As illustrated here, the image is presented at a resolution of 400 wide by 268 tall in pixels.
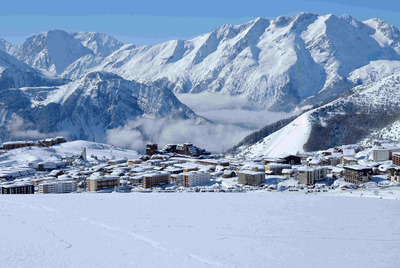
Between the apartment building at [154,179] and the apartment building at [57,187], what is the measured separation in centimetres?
1026

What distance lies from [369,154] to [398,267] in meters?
83.6

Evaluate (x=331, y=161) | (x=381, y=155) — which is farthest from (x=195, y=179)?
(x=381, y=155)

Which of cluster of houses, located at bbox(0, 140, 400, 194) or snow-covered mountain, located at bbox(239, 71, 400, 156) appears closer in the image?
cluster of houses, located at bbox(0, 140, 400, 194)

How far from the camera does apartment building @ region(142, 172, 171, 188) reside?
6962 centimetres

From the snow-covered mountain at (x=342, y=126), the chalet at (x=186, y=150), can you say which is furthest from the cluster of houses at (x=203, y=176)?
the snow-covered mountain at (x=342, y=126)

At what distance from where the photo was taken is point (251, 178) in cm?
6762

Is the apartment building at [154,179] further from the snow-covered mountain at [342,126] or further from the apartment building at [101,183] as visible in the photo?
the snow-covered mountain at [342,126]

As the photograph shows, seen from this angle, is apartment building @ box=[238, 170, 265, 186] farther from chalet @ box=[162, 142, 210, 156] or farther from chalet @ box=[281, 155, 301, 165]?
chalet @ box=[162, 142, 210, 156]

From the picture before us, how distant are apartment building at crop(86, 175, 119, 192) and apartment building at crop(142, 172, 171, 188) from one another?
4172mm

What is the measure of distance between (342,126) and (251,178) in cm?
9403

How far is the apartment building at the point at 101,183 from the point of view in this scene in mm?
68062

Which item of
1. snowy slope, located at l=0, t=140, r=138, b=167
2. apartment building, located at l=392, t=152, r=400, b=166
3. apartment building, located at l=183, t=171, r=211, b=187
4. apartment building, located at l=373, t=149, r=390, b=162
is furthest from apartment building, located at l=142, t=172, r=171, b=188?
snowy slope, located at l=0, t=140, r=138, b=167

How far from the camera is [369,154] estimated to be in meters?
98.0

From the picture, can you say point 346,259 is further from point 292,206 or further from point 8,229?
point 8,229
